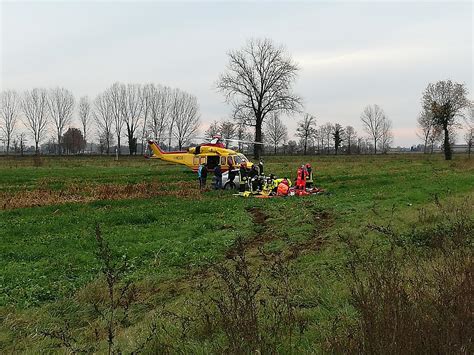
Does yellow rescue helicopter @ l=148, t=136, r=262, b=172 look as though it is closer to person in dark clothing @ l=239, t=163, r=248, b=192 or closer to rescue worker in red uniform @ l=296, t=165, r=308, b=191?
person in dark clothing @ l=239, t=163, r=248, b=192

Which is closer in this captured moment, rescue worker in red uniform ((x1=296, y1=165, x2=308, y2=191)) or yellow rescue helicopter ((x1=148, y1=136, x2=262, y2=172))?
rescue worker in red uniform ((x1=296, y1=165, x2=308, y2=191))

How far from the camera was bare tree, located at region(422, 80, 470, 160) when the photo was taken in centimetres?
4788

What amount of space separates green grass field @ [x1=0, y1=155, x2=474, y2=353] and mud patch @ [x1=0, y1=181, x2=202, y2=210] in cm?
8

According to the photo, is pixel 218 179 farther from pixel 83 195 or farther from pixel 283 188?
pixel 83 195

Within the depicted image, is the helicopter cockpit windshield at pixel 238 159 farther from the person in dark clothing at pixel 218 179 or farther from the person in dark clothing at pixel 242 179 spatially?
the person in dark clothing at pixel 242 179

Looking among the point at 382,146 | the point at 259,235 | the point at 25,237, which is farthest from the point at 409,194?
the point at 382,146

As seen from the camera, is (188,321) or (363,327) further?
(188,321)

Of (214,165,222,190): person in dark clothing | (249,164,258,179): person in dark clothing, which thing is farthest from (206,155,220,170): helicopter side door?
(214,165,222,190): person in dark clothing

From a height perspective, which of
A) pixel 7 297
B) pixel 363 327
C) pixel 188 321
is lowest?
pixel 7 297

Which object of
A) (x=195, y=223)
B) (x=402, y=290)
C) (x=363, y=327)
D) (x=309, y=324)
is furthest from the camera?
(x=195, y=223)

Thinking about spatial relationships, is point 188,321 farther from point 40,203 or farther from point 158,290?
point 40,203

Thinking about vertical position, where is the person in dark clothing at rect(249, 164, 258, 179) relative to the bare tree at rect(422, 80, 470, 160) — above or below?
below

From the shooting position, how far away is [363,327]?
3451 millimetres

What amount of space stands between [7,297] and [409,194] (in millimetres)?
14100
